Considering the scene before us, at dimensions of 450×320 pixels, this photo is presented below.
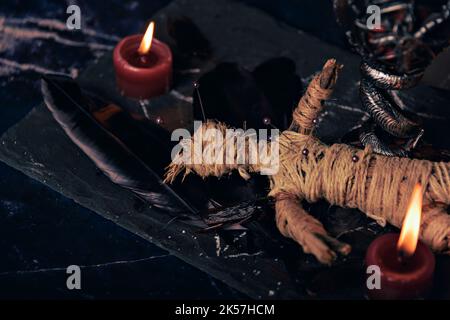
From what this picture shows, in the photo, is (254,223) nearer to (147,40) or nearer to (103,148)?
(103,148)

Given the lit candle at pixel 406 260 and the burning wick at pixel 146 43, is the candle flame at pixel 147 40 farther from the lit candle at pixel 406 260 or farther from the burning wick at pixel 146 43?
the lit candle at pixel 406 260

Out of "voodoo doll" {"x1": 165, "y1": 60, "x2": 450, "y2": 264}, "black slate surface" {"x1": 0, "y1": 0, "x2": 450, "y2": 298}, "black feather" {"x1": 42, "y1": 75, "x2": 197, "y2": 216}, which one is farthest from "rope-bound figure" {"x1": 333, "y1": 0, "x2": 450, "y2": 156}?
"black feather" {"x1": 42, "y1": 75, "x2": 197, "y2": 216}

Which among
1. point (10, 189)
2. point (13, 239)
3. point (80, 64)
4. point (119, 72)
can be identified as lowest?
point (13, 239)

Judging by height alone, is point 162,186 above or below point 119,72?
below

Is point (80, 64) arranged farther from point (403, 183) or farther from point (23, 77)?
point (403, 183)

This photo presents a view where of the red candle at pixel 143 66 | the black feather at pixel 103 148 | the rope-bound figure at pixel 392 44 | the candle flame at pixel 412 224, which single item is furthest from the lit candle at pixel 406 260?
the red candle at pixel 143 66

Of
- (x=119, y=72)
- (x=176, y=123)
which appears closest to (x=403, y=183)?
(x=176, y=123)

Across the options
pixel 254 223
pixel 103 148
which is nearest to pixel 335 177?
pixel 254 223
